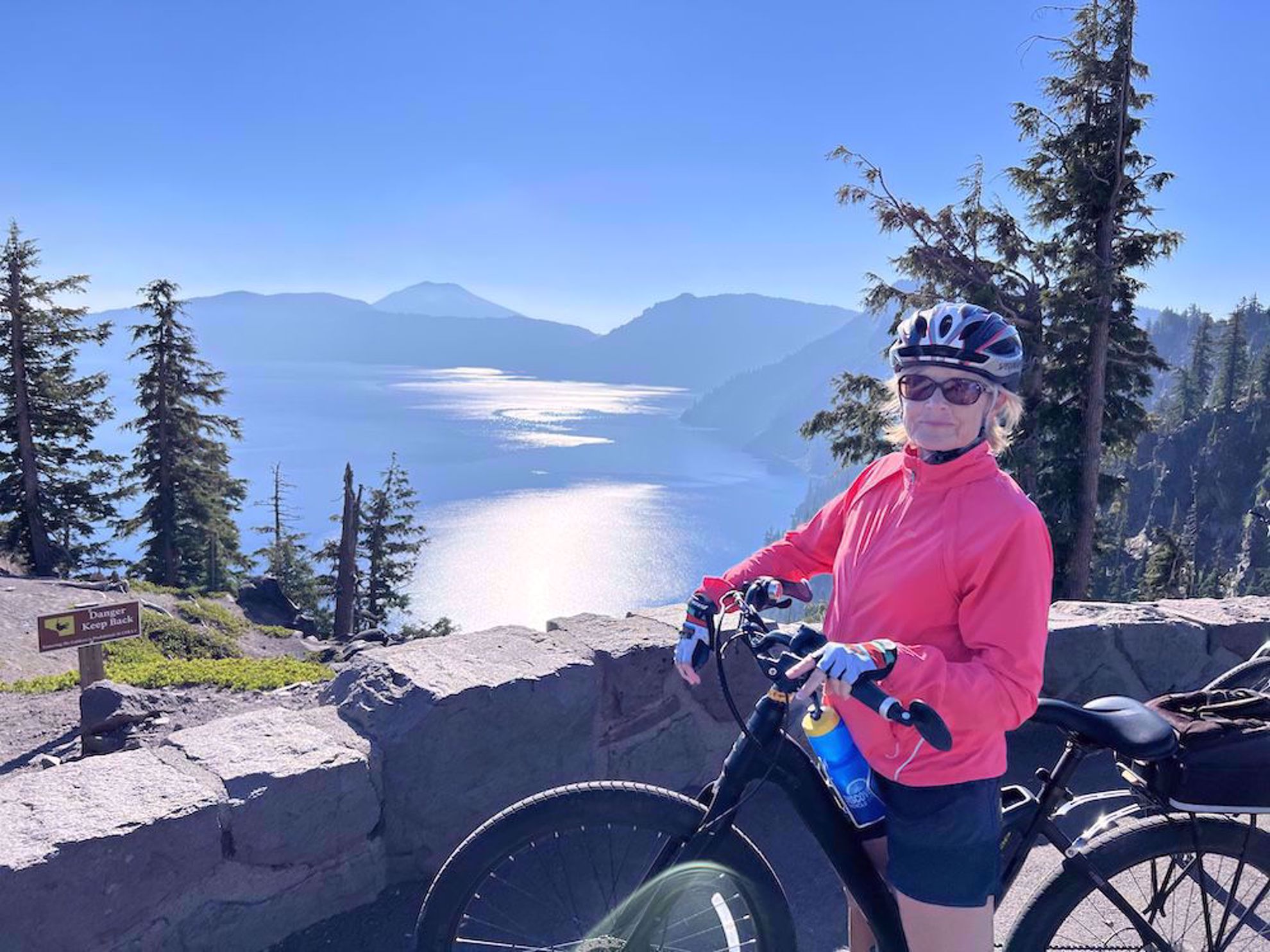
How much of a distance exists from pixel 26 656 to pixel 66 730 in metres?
9.02

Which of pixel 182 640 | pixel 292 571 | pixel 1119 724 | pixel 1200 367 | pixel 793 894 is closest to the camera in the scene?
pixel 1119 724

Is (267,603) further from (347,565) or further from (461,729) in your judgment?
(461,729)

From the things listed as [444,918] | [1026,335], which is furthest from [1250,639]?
[1026,335]

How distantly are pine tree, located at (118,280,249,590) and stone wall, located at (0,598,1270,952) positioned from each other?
27304mm

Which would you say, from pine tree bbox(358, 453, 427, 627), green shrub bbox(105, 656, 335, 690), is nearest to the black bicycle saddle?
green shrub bbox(105, 656, 335, 690)

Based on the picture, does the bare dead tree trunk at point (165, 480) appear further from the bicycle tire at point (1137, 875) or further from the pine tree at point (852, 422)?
the bicycle tire at point (1137, 875)

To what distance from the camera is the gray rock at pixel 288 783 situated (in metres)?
2.66

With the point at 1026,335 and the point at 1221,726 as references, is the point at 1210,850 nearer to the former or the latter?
the point at 1221,726

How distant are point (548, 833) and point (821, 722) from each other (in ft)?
2.41

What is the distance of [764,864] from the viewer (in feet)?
7.03

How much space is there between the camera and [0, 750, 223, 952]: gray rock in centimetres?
221

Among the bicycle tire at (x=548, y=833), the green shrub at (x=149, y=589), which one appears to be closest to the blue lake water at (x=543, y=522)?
the green shrub at (x=149, y=589)

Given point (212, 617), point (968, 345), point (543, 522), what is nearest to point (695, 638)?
point (968, 345)

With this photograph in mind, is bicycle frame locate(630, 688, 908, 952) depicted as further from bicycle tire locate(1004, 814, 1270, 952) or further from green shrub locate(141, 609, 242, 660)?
green shrub locate(141, 609, 242, 660)
